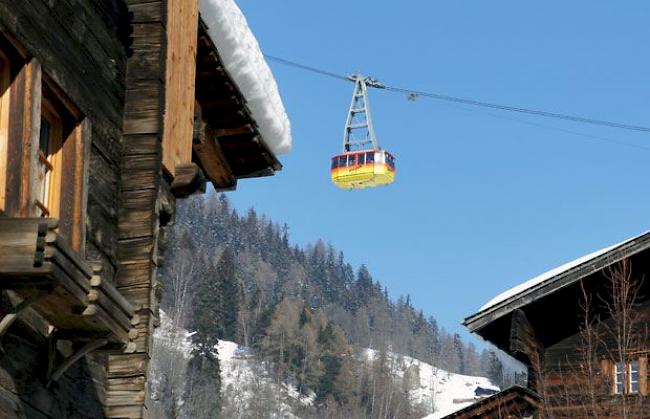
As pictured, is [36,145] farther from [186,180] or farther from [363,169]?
[363,169]

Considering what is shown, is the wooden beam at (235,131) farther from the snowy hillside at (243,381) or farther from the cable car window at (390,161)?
the snowy hillside at (243,381)

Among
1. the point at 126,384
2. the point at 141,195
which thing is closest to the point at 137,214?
the point at 141,195

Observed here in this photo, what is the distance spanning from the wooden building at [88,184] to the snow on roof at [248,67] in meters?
0.15

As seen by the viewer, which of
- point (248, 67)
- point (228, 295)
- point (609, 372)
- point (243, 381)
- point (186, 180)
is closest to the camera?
point (186, 180)

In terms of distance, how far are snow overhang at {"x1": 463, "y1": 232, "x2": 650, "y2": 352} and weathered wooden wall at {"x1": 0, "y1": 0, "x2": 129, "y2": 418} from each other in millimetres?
11357

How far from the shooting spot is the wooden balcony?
6.42 meters

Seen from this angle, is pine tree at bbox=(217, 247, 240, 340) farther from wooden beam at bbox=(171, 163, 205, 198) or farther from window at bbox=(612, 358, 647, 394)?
wooden beam at bbox=(171, 163, 205, 198)

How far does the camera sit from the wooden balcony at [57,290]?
6.42 meters

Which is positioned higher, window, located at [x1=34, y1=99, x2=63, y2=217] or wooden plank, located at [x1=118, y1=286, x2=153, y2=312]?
window, located at [x1=34, y1=99, x2=63, y2=217]

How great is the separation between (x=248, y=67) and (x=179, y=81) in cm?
155

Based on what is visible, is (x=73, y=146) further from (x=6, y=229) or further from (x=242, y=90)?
(x=242, y=90)

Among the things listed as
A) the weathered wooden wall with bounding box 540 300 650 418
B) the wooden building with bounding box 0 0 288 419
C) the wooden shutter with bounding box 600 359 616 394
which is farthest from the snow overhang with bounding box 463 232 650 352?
the wooden building with bounding box 0 0 288 419

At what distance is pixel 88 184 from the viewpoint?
8.61 meters

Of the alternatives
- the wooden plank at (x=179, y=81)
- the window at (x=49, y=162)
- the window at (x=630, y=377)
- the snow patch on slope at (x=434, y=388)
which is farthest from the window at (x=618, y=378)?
the snow patch on slope at (x=434, y=388)
